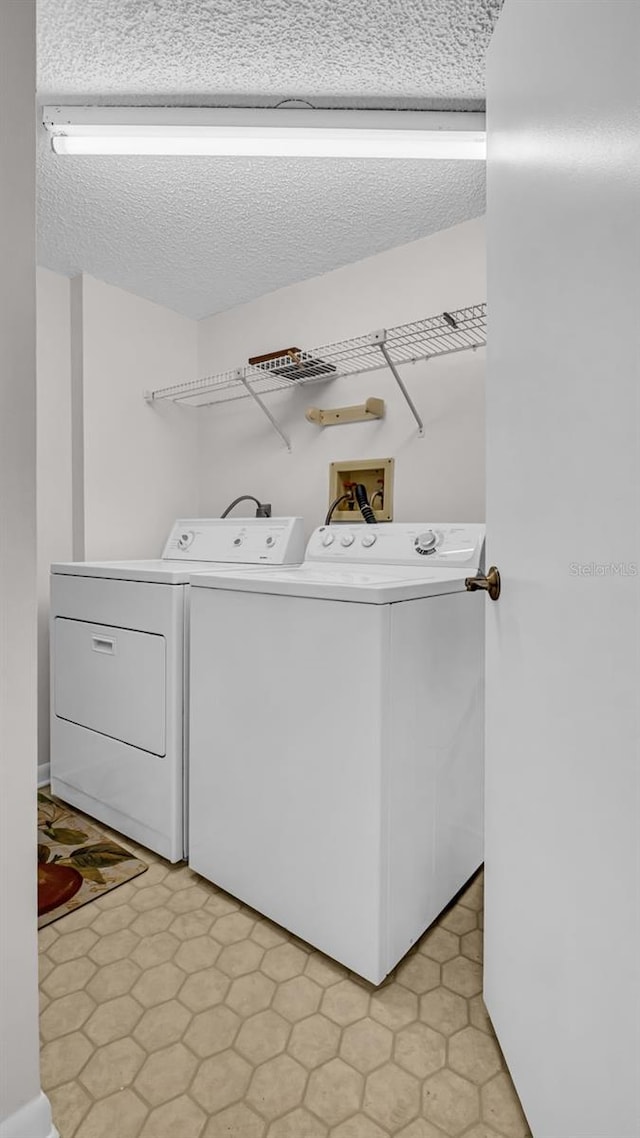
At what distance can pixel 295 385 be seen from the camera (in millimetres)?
2498

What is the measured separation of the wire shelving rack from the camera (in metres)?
1.89

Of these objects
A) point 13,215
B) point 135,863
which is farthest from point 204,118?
point 135,863

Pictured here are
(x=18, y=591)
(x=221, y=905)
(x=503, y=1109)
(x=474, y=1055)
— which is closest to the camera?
(x=18, y=591)

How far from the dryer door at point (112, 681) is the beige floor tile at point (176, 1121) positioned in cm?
85

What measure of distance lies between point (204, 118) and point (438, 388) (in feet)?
3.65

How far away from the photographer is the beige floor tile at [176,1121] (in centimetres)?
92

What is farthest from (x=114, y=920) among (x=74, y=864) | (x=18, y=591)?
(x=18, y=591)

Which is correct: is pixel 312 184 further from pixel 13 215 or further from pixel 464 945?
pixel 464 945

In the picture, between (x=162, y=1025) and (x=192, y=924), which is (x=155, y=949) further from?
(x=162, y=1025)

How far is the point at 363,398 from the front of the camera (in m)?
2.29

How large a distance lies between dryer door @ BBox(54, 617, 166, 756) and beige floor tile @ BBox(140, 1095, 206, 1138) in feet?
2.79

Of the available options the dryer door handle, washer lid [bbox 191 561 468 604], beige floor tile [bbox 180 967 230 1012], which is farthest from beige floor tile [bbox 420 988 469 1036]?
the dryer door handle

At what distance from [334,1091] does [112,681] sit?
1.27 metres

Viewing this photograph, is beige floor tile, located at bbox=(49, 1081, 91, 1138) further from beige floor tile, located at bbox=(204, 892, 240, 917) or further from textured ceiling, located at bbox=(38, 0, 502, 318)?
textured ceiling, located at bbox=(38, 0, 502, 318)
